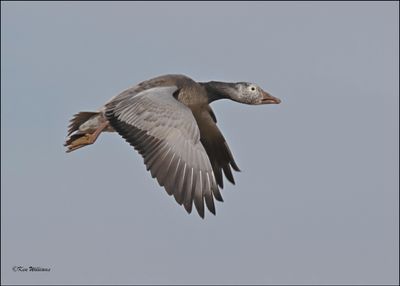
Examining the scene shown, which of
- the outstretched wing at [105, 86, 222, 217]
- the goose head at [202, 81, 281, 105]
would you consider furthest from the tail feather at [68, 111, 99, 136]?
the goose head at [202, 81, 281, 105]

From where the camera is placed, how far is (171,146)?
12492mm

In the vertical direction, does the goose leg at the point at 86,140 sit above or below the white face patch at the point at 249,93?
below

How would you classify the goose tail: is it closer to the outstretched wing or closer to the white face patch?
the outstretched wing

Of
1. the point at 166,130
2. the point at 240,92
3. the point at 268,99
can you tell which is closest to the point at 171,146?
the point at 166,130

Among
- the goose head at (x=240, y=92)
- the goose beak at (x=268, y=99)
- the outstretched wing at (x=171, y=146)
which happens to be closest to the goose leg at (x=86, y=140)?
the outstretched wing at (x=171, y=146)

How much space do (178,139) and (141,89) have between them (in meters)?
1.87

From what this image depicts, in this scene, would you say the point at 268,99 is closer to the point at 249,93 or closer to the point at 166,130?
the point at 249,93

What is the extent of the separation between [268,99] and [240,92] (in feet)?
1.99

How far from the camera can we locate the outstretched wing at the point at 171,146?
12.2m

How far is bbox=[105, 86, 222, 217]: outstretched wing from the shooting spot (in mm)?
12180

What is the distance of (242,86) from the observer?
15.9 metres

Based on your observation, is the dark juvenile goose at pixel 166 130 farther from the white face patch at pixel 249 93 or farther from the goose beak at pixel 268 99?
the goose beak at pixel 268 99

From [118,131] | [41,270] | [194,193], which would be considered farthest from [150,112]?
[41,270]

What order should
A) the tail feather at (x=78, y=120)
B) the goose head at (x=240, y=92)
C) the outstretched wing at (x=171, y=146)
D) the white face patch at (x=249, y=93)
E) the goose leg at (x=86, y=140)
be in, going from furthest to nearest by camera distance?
1. the white face patch at (x=249, y=93)
2. the goose head at (x=240, y=92)
3. the tail feather at (x=78, y=120)
4. the goose leg at (x=86, y=140)
5. the outstretched wing at (x=171, y=146)
